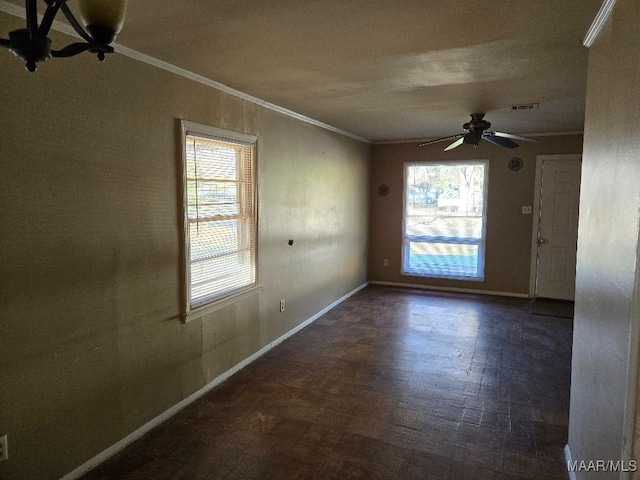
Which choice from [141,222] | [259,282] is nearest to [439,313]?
[259,282]

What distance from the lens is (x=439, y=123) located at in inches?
192

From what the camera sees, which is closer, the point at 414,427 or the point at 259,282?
the point at 414,427

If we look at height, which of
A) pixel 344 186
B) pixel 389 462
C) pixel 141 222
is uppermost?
pixel 344 186

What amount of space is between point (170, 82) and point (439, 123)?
10.6 feet

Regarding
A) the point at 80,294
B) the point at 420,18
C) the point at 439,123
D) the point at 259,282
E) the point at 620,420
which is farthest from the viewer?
the point at 439,123

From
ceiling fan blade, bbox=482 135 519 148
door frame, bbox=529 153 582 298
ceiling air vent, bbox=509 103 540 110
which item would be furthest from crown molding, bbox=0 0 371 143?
door frame, bbox=529 153 582 298

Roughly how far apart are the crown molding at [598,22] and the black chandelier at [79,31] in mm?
1882

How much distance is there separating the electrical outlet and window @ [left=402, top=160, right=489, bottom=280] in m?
5.58

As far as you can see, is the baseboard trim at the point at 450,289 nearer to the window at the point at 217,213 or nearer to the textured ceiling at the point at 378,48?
the textured ceiling at the point at 378,48

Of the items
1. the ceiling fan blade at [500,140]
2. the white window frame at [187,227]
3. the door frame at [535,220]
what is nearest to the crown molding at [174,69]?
the white window frame at [187,227]

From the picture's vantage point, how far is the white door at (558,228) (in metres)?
5.62

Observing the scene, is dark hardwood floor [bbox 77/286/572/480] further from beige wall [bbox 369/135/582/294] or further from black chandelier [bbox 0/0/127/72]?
black chandelier [bbox 0/0/127/72]

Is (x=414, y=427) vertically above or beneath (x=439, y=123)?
beneath

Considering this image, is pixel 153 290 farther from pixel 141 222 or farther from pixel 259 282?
pixel 259 282
